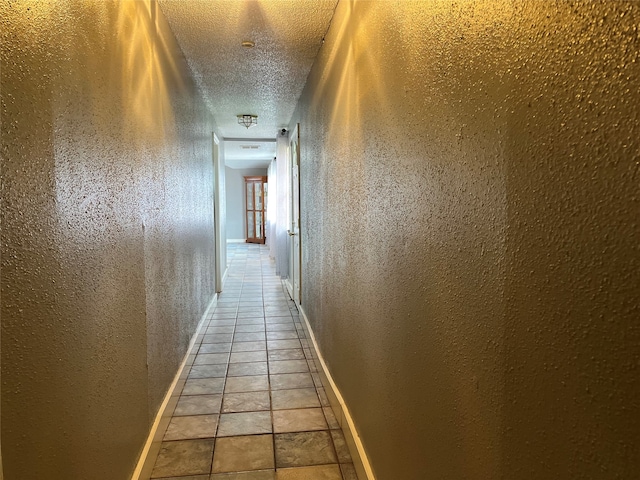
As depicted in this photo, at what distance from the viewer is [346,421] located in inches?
87.4

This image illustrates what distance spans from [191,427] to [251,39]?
2.29 meters

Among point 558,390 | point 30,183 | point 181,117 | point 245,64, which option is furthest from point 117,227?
point 245,64

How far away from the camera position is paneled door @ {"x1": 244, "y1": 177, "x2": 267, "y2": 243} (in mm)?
13547

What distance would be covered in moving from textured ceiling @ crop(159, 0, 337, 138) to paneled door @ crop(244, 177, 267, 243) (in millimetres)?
9096

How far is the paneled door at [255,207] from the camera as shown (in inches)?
533

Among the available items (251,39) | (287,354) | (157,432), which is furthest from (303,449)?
(251,39)

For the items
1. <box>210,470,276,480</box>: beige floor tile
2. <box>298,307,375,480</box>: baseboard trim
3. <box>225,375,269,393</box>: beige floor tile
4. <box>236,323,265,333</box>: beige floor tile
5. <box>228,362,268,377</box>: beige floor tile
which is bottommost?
<box>210,470,276,480</box>: beige floor tile

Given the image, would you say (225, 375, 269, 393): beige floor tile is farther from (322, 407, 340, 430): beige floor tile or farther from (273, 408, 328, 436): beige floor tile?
(322, 407, 340, 430): beige floor tile

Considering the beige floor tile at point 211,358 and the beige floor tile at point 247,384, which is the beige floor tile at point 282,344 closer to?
the beige floor tile at point 211,358

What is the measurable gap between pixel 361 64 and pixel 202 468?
74.4 inches

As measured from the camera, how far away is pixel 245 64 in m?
3.22

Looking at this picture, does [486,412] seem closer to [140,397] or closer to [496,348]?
[496,348]

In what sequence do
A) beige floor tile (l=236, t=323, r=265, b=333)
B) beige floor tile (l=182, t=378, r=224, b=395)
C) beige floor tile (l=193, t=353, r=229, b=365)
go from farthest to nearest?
beige floor tile (l=236, t=323, r=265, b=333)
beige floor tile (l=193, t=353, r=229, b=365)
beige floor tile (l=182, t=378, r=224, b=395)

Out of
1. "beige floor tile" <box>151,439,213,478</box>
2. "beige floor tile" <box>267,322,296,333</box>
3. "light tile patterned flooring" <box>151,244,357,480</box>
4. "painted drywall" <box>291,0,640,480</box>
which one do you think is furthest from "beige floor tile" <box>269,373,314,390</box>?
"painted drywall" <box>291,0,640,480</box>
